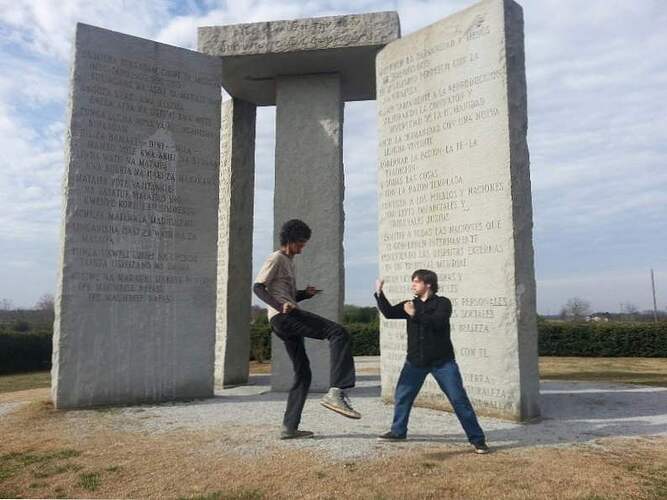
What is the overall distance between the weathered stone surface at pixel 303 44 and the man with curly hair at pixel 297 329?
4.99 m

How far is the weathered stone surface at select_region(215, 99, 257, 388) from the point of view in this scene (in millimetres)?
10633

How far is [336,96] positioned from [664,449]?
23.3 ft

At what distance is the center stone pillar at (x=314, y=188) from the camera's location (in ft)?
30.8

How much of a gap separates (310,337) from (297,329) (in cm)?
15

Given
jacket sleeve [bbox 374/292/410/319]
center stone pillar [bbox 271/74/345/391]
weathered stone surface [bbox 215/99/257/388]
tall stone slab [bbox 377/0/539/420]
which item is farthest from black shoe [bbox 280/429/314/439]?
weathered stone surface [bbox 215/99/257/388]

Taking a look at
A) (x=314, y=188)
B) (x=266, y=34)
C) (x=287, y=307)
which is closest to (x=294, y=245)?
(x=287, y=307)

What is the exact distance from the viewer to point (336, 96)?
32.1 feet

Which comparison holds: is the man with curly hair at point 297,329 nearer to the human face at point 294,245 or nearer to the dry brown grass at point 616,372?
the human face at point 294,245

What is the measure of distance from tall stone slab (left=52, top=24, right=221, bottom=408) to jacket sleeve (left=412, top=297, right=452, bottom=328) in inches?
171

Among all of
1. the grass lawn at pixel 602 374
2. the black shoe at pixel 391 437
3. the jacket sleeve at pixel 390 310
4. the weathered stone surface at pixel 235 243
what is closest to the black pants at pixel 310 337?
the jacket sleeve at pixel 390 310

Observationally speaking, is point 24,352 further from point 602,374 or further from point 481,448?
point 481,448

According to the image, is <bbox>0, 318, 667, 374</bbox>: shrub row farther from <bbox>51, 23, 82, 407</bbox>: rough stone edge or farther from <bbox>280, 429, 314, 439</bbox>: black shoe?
<bbox>280, 429, 314, 439</bbox>: black shoe

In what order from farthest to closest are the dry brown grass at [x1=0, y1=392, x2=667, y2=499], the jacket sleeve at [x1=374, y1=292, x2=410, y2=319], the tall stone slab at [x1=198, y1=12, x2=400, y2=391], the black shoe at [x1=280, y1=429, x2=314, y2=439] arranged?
the tall stone slab at [x1=198, y1=12, x2=400, y2=391], the black shoe at [x1=280, y1=429, x2=314, y2=439], the jacket sleeve at [x1=374, y1=292, x2=410, y2=319], the dry brown grass at [x1=0, y1=392, x2=667, y2=499]

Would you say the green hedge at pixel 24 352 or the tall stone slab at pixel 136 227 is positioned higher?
the tall stone slab at pixel 136 227
